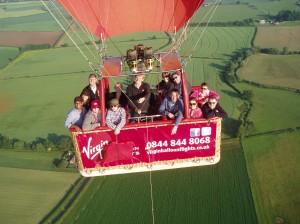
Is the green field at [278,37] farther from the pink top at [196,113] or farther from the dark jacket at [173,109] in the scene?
the dark jacket at [173,109]

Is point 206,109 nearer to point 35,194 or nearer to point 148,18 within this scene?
point 148,18

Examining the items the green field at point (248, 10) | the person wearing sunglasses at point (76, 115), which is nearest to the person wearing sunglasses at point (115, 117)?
the person wearing sunglasses at point (76, 115)

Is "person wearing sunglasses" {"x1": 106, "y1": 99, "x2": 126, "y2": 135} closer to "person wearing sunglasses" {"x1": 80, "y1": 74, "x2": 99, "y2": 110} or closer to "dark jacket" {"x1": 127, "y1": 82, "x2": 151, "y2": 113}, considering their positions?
"dark jacket" {"x1": 127, "y1": 82, "x2": 151, "y2": 113}

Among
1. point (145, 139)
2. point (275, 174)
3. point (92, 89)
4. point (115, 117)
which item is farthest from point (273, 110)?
point (115, 117)

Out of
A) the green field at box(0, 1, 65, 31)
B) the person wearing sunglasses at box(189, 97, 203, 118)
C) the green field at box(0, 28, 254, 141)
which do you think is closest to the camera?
the person wearing sunglasses at box(189, 97, 203, 118)

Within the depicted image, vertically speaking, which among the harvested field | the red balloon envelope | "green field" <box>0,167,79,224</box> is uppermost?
the red balloon envelope

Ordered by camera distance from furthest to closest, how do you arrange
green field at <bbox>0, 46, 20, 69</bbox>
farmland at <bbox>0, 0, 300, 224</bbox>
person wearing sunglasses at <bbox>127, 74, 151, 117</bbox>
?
green field at <bbox>0, 46, 20, 69</bbox> < farmland at <bbox>0, 0, 300, 224</bbox> < person wearing sunglasses at <bbox>127, 74, 151, 117</bbox>

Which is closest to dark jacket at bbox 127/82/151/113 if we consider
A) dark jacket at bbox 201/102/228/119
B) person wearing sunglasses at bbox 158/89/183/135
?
person wearing sunglasses at bbox 158/89/183/135
